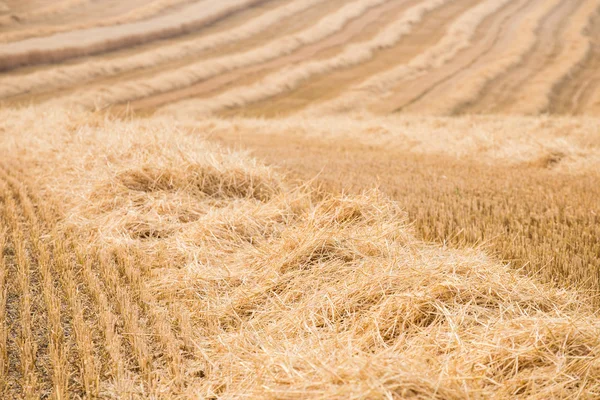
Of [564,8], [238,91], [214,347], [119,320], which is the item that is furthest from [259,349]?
[564,8]

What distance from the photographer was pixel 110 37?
25609 millimetres

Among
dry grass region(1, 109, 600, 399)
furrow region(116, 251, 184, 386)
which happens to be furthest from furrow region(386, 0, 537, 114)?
furrow region(116, 251, 184, 386)

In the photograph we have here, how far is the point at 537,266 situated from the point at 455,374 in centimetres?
185

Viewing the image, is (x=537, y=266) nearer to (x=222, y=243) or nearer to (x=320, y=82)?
(x=222, y=243)

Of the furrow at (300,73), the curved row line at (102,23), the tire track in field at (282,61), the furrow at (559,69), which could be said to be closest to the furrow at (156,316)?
Answer: the tire track in field at (282,61)

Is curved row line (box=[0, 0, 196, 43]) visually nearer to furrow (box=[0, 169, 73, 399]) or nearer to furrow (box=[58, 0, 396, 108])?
furrow (box=[58, 0, 396, 108])

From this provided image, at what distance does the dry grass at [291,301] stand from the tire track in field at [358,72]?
45.3 ft

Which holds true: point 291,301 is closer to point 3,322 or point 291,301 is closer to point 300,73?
point 3,322

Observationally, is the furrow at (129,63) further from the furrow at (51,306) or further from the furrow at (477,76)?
the furrow at (51,306)

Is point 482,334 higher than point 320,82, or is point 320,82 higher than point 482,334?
point 482,334

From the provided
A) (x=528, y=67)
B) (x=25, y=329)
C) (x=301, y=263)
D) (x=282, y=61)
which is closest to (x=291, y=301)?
(x=301, y=263)

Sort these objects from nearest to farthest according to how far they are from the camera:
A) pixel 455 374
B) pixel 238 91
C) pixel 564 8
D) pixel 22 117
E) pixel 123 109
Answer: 1. pixel 455 374
2. pixel 22 117
3. pixel 123 109
4. pixel 238 91
5. pixel 564 8

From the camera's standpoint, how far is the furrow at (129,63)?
19797mm

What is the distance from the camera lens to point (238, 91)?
70.2ft
